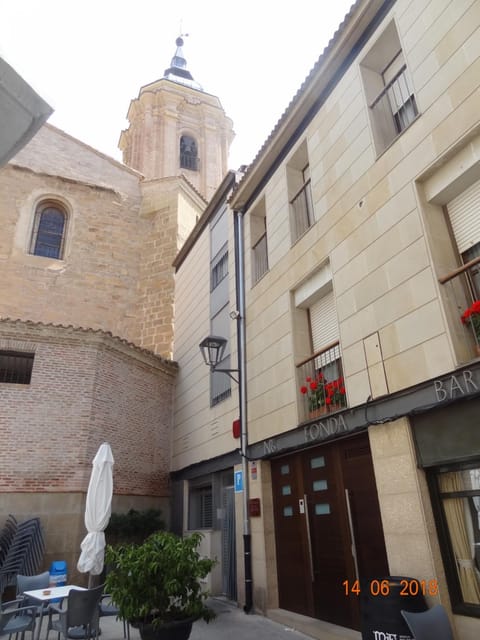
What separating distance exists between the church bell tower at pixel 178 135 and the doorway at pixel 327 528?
26.3 metres

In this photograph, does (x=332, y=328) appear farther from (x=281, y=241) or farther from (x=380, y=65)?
(x=380, y=65)

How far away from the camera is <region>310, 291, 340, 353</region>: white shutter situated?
7.37m

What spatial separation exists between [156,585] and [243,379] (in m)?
4.90

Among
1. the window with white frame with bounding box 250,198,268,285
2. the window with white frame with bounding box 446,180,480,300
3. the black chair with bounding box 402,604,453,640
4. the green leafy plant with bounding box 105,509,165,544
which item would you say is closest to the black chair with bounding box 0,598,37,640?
the green leafy plant with bounding box 105,509,165,544

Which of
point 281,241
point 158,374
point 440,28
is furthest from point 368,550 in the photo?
point 158,374

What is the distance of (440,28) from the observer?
5750mm

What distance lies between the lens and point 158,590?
482 centimetres

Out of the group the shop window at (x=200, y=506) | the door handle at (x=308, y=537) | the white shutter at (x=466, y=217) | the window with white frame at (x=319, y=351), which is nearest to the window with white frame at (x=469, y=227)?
the white shutter at (x=466, y=217)

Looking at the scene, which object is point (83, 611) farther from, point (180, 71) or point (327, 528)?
point (180, 71)

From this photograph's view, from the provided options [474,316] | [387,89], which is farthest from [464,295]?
[387,89]

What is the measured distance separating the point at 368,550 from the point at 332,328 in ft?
10.7

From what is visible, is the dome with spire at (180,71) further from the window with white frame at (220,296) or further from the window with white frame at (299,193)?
the window with white frame at (299,193)

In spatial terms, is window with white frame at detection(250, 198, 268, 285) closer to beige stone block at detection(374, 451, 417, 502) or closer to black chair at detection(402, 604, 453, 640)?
beige stone block at detection(374, 451, 417, 502)

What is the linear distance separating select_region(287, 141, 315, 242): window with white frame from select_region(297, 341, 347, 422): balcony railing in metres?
2.42
